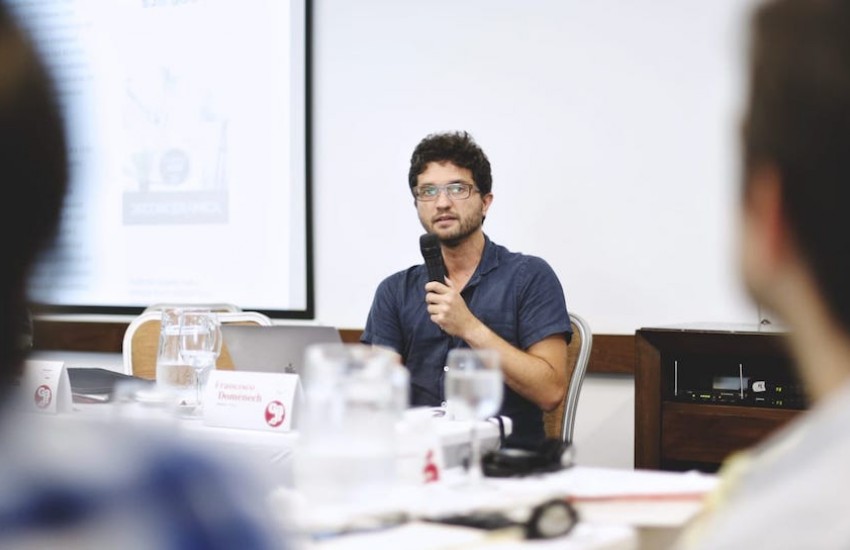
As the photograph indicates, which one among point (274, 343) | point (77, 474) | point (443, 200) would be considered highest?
point (443, 200)

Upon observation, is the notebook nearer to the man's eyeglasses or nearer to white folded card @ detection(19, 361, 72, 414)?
white folded card @ detection(19, 361, 72, 414)

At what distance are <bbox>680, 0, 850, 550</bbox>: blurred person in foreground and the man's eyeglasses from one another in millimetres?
2075

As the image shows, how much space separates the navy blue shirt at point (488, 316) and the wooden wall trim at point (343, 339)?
663 mm

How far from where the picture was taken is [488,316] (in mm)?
2701

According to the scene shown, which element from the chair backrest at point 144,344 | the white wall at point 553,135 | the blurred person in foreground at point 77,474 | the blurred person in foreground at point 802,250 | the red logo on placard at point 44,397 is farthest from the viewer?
the white wall at point 553,135

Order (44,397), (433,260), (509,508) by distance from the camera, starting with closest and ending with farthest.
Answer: (509,508) → (44,397) → (433,260)

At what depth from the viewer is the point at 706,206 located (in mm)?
3258

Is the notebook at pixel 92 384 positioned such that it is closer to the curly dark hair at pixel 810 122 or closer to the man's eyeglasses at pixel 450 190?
the man's eyeglasses at pixel 450 190

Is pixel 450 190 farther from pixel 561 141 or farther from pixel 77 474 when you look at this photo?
pixel 77 474

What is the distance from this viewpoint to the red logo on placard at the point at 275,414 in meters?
Answer: 1.93

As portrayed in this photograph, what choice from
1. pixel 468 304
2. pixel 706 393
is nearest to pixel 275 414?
pixel 468 304

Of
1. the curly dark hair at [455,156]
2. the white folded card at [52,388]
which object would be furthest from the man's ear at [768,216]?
the curly dark hair at [455,156]

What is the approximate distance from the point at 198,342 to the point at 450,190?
0.93 m

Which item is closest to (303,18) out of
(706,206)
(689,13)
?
(689,13)
